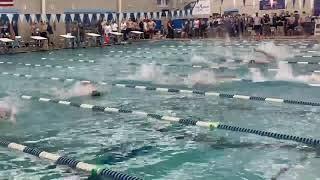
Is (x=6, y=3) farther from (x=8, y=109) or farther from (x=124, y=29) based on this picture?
(x=8, y=109)

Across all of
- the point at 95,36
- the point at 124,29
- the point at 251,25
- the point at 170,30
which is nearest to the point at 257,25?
the point at 251,25

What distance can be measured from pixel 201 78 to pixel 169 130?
5.36 metres

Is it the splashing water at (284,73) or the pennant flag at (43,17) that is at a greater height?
the pennant flag at (43,17)

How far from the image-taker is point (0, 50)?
70.0ft

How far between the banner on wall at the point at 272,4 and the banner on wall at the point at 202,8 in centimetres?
306

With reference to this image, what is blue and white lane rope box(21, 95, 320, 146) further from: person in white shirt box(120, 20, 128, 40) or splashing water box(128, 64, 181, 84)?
person in white shirt box(120, 20, 128, 40)

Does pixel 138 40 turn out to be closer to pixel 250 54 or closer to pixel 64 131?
pixel 250 54

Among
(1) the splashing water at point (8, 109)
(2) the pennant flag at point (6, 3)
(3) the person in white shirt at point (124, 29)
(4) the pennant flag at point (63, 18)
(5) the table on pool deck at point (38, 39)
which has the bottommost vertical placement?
(1) the splashing water at point (8, 109)

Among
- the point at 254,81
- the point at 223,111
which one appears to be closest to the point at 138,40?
the point at 254,81

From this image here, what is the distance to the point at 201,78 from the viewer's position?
1186 cm

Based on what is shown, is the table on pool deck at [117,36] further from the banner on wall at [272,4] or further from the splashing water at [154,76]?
the splashing water at [154,76]

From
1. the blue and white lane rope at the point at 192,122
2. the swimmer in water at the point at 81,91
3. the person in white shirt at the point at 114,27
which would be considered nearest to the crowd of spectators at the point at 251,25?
the person in white shirt at the point at 114,27

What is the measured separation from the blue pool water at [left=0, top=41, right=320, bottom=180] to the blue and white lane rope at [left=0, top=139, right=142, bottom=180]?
3.8 inches

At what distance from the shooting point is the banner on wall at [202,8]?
29775 mm
